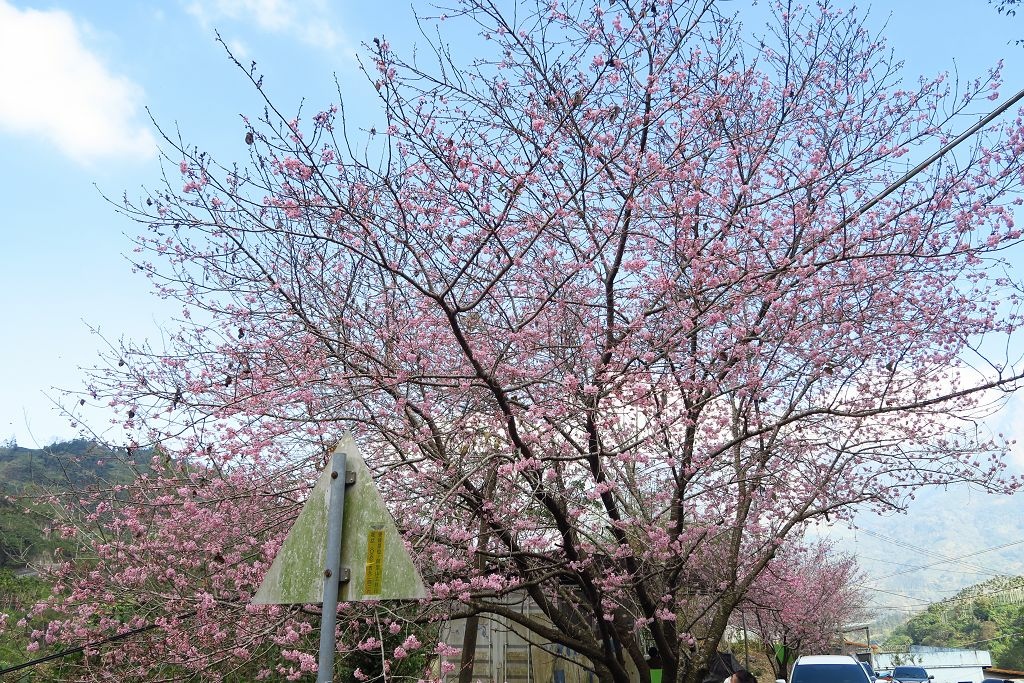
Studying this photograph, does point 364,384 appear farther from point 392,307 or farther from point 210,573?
point 210,573

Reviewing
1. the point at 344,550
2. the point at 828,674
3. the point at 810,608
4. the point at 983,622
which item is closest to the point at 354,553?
the point at 344,550

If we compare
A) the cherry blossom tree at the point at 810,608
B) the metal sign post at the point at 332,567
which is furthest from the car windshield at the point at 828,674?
the metal sign post at the point at 332,567

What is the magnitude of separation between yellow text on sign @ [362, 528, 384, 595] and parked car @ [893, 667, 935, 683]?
1277 inches

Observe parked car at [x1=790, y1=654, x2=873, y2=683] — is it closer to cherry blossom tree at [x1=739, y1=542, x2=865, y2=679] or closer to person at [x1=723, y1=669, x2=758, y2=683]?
person at [x1=723, y1=669, x2=758, y2=683]

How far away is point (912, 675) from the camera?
31375 mm

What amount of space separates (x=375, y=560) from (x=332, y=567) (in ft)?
A: 0.61

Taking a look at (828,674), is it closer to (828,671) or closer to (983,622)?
(828,671)

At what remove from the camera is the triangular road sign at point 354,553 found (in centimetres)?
322

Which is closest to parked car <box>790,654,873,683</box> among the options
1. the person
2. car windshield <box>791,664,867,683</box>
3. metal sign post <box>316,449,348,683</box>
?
car windshield <box>791,664,867,683</box>

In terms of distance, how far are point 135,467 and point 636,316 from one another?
5682mm

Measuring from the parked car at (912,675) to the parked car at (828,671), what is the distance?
69.1ft

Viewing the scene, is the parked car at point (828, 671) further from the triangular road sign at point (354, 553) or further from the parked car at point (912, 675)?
the parked car at point (912, 675)

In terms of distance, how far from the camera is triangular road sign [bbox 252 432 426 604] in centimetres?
322

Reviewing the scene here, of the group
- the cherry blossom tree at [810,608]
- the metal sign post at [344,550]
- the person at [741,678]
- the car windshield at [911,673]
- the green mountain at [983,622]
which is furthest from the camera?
the green mountain at [983,622]
